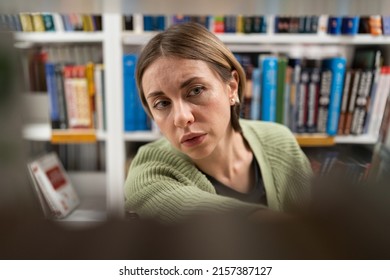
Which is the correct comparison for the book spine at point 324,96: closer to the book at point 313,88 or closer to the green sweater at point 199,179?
the book at point 313,88

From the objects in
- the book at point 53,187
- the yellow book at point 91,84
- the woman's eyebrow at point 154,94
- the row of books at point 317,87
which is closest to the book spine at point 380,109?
the row of books at point 317,87

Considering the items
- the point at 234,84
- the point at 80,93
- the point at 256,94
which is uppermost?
the point at 234,84

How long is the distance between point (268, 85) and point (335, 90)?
178 mm

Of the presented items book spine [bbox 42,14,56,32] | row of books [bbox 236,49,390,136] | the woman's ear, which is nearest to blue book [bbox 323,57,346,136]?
row of books [bbox 236,49,390,136]

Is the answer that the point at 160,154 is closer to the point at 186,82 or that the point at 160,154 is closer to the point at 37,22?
→ the point at 186,82

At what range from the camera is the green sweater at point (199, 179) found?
433 mm

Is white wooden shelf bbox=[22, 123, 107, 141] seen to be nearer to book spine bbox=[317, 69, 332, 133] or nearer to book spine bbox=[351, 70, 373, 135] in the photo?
book spine bbox=[317, 69, 332, 133]

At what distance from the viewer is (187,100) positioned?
0.50m

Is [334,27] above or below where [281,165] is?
above

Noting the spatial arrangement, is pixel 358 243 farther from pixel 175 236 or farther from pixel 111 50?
pixel 111 50

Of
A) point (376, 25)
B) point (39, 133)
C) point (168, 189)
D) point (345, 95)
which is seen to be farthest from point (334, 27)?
point (39, 133)

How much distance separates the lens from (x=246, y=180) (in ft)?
2.06
